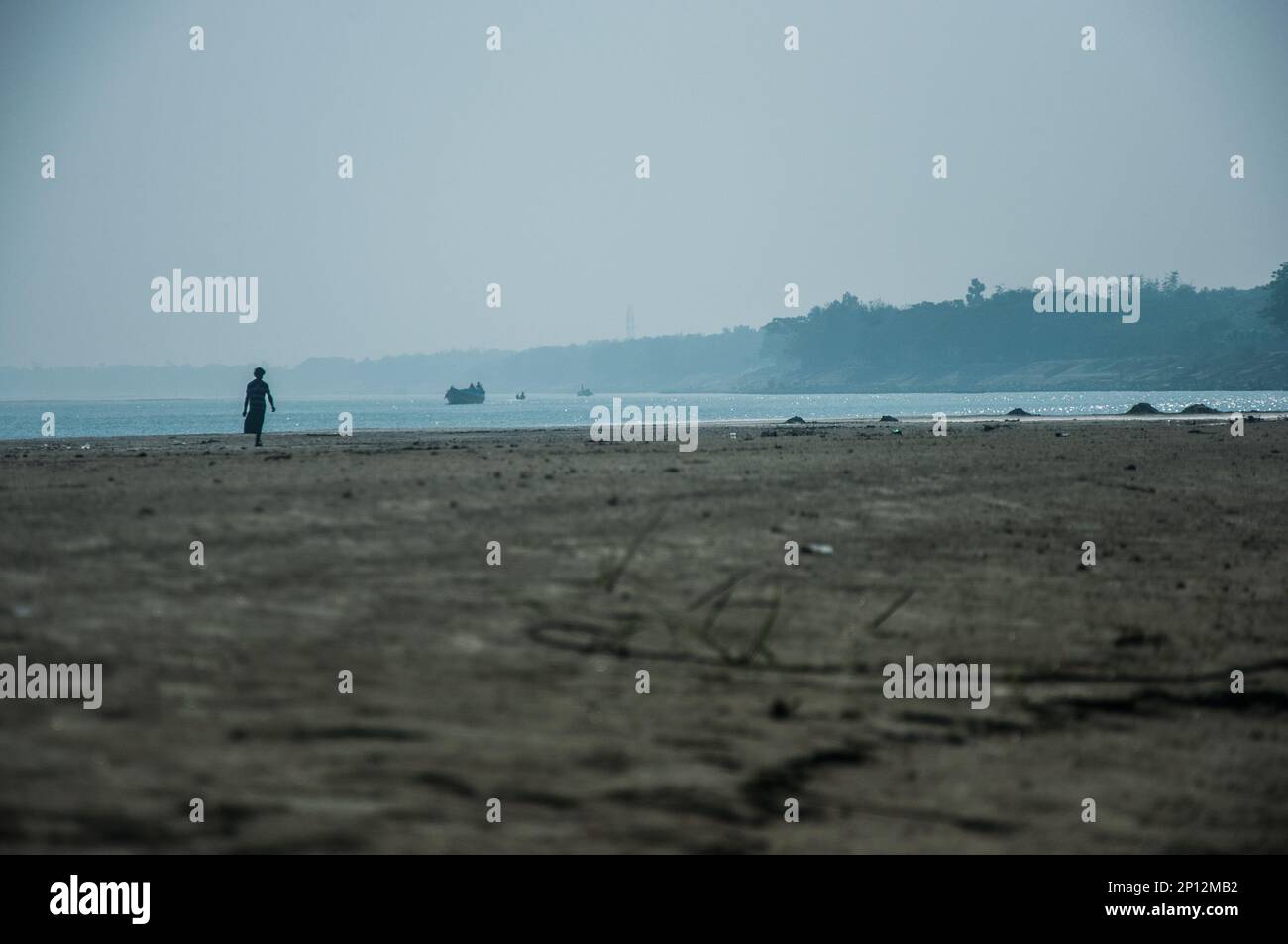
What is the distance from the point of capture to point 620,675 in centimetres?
686

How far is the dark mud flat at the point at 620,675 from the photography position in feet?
16.2

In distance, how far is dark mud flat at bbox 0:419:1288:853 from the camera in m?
4.94

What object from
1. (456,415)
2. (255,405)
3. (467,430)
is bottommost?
(467,430)

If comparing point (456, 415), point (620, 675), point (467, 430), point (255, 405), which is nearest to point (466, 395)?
point (456, 415)

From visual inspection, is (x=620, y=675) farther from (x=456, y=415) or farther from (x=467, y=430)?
(x=456, y=415)

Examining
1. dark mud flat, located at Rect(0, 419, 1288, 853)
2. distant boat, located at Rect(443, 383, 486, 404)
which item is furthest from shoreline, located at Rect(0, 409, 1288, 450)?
distant boat, located at Rect(443, 383, 486, 404)

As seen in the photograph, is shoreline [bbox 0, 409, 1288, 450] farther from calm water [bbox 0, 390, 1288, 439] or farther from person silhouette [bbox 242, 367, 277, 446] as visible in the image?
calm water [bbox 0, 390, 1288, 439]

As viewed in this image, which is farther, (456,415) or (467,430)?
(456,415)

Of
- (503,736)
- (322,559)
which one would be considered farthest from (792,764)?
(322,559)

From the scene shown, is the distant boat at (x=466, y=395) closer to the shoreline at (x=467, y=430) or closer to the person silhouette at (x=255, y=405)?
the shoreline at (x=467, y=430)

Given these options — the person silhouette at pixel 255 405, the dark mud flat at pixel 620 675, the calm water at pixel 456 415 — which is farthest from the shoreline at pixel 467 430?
the dark mud flat at pixel 620 675

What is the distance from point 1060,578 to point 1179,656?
2307 mm

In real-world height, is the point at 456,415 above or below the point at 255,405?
below
